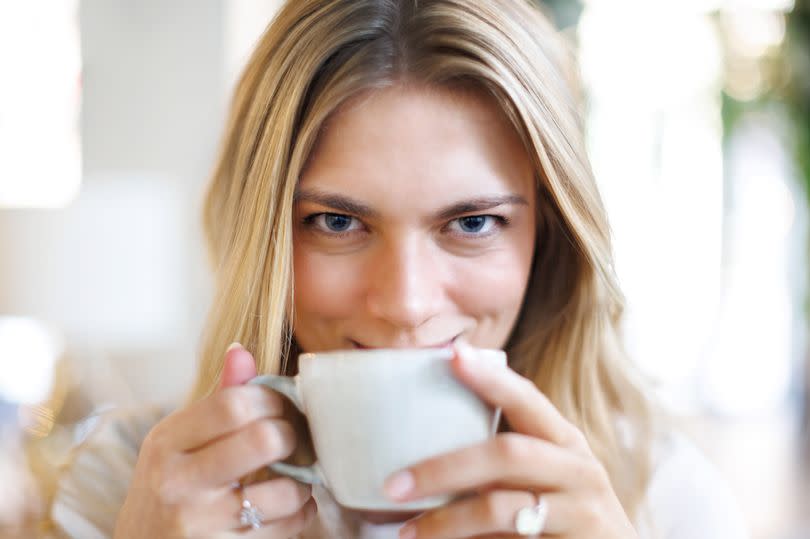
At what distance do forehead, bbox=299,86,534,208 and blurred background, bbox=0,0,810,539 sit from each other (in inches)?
45.7

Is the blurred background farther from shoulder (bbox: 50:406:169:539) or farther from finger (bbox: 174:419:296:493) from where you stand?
finger (bbox: 174:419:296:493)

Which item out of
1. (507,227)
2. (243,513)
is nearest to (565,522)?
(243,513)

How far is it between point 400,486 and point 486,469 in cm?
7

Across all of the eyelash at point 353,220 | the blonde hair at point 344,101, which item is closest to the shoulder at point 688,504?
the blonde hair at point 344,101

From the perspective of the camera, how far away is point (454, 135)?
935 mm

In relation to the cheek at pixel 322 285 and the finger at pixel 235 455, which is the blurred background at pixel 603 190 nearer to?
the cheek at pixel 322 285

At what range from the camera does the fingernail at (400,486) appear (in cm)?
66

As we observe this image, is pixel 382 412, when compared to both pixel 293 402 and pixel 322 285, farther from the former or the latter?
pixel 322 285

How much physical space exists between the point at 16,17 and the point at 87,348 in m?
1.43

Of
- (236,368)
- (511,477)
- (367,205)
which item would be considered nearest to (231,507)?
(236,368)

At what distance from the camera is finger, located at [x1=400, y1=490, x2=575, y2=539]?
678 mm

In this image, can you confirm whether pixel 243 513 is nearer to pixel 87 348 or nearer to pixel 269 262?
pixel 269 262

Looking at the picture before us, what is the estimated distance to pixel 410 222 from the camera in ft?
2.99

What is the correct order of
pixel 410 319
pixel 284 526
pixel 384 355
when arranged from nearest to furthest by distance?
pixel 384 355 < pixel 284 526 < pixel 410 319
